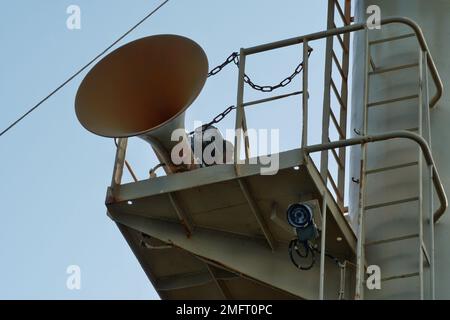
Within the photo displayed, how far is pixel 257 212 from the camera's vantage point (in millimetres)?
12016

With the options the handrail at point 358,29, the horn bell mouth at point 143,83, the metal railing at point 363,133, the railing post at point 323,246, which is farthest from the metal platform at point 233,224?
the handrail at point 358,29

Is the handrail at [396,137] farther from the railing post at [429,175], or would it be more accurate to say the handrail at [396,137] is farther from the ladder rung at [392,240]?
the ladder rung at [392,240]

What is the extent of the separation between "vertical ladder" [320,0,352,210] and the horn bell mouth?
3.93ft

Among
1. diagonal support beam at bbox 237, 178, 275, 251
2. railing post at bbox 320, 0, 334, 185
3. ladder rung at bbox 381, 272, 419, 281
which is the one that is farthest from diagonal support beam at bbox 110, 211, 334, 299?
railing post at bbox 320, 0, 334, 185

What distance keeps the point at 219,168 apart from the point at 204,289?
147cm

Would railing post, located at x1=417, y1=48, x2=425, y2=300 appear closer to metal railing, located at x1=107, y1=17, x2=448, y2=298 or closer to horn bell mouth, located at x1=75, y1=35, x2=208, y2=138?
metal railing, located at x1=107, y1=17, x2=448, y2=298

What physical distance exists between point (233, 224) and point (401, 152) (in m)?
1.70

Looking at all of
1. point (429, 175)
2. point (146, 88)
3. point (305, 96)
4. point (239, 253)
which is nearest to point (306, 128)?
point (305, 96)

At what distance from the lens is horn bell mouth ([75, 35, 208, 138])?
513 inches

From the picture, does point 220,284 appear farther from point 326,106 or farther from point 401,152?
point 401,152

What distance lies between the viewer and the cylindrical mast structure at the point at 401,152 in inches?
462

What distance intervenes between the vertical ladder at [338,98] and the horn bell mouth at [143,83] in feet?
3.93

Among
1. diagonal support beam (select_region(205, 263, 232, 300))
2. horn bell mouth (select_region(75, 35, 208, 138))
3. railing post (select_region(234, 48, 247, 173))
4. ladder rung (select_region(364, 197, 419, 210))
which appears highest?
horn bell mouth (select_region(75, 35, 208, 138))
